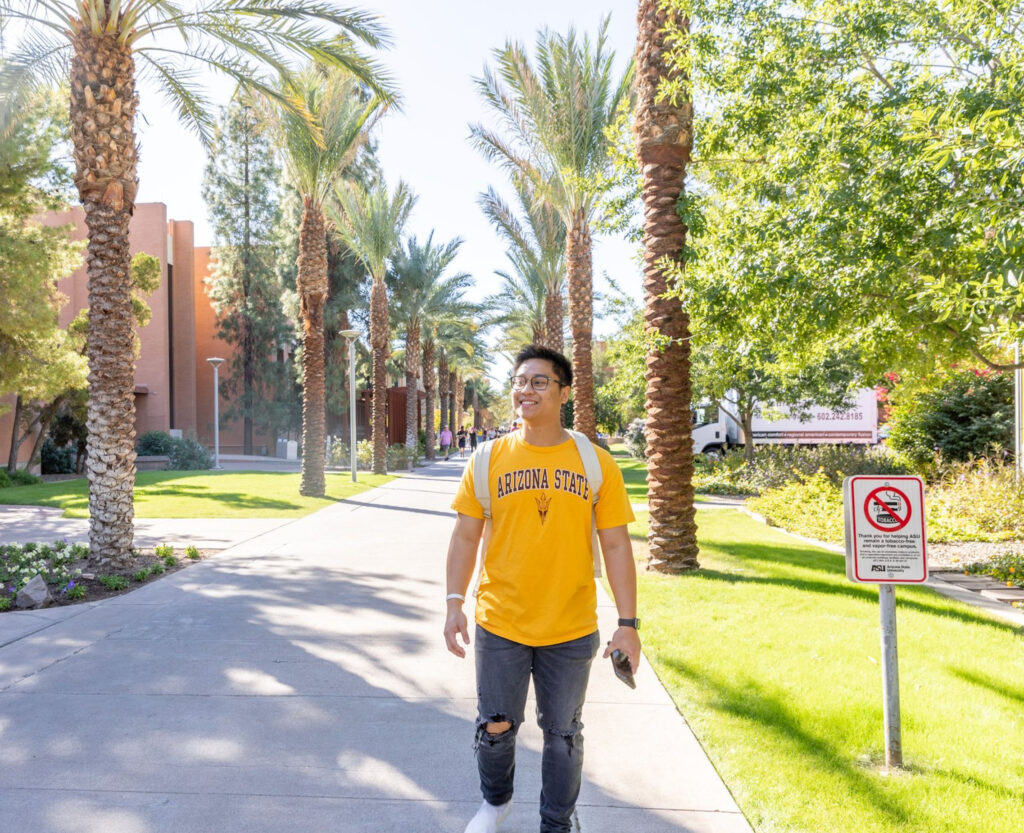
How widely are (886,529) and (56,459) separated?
32.1m

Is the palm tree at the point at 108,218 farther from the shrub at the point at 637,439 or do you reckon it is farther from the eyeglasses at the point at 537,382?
the shrub at the point at 637,439

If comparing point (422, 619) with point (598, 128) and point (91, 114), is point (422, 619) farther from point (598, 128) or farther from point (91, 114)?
point (598, 128)

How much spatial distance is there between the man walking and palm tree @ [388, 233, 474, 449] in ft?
95.9

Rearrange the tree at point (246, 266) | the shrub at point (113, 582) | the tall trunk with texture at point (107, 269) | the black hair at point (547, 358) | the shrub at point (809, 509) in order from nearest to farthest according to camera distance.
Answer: the black hair at point (547, 358) < the shrub at point (113, 582) < the tall trunk with texture at point (107, 269) < the shrub at point (809, 509) < the tree at point (246, 266)

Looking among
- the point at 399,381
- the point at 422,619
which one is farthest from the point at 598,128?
the point at 399,381

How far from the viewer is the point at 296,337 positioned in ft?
133

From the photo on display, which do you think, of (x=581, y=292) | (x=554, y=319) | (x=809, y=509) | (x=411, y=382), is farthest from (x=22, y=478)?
(x=809, y=509)

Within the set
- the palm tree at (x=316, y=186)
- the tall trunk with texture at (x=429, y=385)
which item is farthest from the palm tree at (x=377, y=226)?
the tall trunk with texture at (x=429, y=385)

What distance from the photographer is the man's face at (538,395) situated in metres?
3.02

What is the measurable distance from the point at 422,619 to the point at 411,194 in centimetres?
2140

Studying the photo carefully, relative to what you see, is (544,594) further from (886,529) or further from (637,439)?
(637,439)

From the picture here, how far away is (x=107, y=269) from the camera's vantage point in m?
8.91

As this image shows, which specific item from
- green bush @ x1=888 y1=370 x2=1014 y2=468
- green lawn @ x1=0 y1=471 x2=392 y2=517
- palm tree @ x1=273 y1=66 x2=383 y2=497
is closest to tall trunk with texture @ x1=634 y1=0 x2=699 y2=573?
green lawn @ x1=0 y1=471 x2=392 y2=517

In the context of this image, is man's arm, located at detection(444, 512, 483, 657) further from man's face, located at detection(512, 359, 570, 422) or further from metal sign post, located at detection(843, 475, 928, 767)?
metal sign post, located at detection(843, 475, 928, 767)
